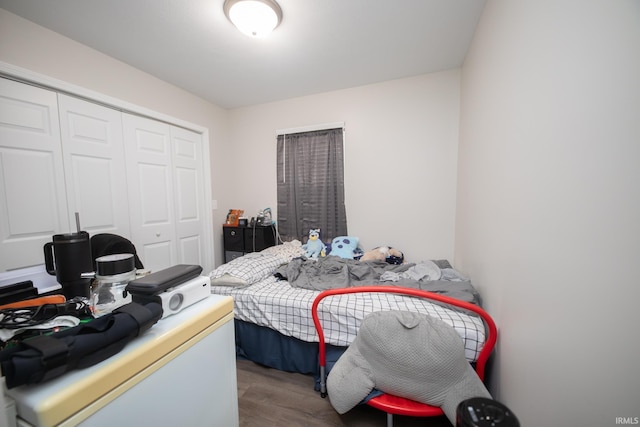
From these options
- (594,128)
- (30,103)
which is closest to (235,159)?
(30,103)

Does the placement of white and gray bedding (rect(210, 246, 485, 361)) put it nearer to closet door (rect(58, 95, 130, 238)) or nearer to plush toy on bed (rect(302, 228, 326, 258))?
plush toy on bed (rect(302, 228, 326, 258))

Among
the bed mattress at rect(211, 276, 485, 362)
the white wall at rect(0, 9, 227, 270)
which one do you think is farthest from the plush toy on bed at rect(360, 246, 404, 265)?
the white wall at rect(0, 9, 227, 270)

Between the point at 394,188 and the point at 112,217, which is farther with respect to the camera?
the point at 394,188

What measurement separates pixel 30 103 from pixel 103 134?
44cm

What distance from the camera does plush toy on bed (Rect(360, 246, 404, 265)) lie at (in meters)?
2.43

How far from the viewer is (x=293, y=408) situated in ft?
4.53

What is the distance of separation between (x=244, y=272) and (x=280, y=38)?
194cm

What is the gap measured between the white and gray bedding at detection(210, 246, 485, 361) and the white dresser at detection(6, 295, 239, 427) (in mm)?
707

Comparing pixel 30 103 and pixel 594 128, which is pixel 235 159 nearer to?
pixel 30 103

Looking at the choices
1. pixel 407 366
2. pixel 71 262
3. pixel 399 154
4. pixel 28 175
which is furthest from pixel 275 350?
pixel 399 154

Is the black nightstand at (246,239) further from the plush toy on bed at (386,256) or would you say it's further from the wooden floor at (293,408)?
the wooden floor at (293,408)

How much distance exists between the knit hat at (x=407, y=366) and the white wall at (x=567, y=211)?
0.81 feet

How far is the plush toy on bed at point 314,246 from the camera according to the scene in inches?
105

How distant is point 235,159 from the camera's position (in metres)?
3.43
